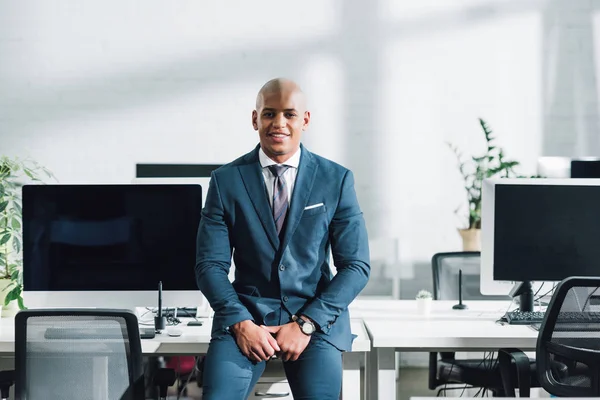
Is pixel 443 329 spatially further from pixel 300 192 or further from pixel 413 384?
pixel 413 384

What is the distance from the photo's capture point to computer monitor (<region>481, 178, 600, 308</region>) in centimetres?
262

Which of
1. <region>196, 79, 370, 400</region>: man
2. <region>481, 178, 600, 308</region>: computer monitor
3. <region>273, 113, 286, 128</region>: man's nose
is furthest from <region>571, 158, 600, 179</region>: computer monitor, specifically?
<region>273, 113, 286, 128</region>: man's nose

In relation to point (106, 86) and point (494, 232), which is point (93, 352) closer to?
point (494, 232)

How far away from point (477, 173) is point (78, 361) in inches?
125

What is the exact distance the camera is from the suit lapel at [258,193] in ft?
7.39

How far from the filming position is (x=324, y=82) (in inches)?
192

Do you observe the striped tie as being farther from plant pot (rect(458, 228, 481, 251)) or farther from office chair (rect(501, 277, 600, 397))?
plant pot (rect(458, 228, 481, 251))

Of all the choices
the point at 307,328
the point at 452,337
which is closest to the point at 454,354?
the point at 452,337

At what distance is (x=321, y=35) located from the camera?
4.86 metres

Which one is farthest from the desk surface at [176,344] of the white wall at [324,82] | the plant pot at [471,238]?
the white wall at [324,82]

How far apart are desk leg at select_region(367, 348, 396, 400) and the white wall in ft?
8.39

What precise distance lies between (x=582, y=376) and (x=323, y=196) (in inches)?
38.0

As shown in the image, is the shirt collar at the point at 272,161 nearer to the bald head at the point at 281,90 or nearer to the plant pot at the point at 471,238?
the bald head at the point at 281,90

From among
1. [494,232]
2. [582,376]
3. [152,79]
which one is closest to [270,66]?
[152,79]
